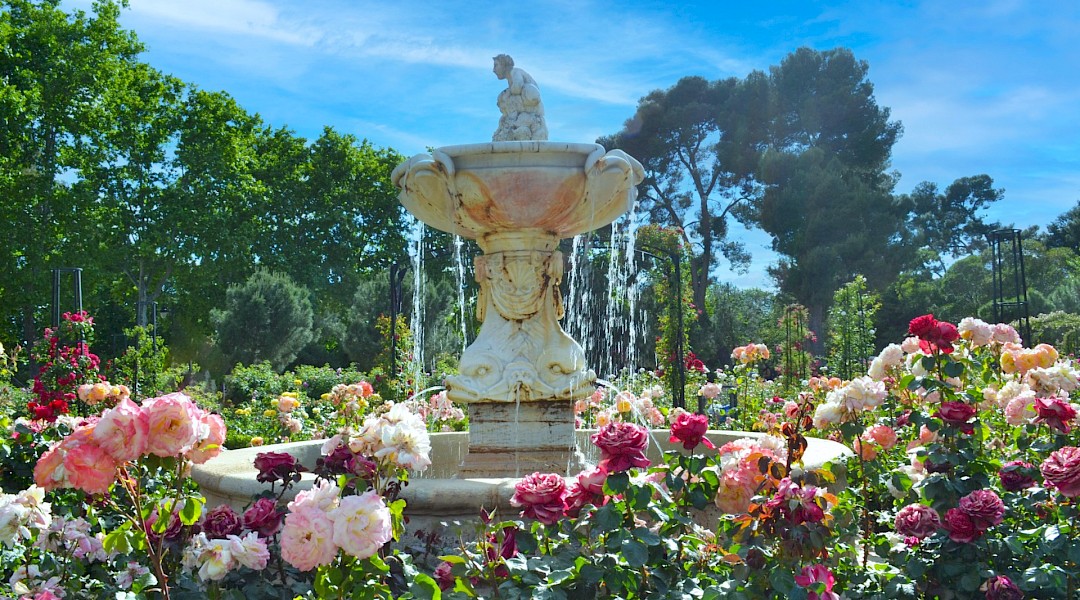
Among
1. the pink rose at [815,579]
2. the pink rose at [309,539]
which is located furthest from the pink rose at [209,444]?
the pink rose at [815,579]

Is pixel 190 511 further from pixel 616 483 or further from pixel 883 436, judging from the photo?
pixel 883 436

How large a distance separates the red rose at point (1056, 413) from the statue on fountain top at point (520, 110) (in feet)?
9.87

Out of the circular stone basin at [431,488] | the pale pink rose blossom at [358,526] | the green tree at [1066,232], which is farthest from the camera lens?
the green tree at [1066,232]

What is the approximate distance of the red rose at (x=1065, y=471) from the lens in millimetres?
2145

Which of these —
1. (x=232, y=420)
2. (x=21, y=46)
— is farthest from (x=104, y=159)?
(x=232, y=420)

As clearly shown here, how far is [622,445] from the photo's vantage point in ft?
6.16

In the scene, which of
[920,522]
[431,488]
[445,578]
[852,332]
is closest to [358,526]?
[445,578]

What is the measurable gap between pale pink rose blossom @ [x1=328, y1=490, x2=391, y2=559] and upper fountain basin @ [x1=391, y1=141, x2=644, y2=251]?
2.72 meters

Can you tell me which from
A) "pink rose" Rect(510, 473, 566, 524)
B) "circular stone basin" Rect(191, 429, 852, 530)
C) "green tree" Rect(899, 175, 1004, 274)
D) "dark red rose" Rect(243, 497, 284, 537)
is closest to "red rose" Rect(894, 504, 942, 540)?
"circular stone basin" Rect(191, 429, 852, 530)

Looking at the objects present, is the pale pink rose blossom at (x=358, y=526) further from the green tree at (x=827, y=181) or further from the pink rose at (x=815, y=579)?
the green tree at (x=827, y=181)

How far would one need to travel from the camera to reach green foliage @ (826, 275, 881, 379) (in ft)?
41.0

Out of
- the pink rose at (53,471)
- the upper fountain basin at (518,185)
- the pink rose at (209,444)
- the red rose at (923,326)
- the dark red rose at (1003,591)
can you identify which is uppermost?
the upper fountain basin at (518,185)

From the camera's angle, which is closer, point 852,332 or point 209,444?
point 209,444

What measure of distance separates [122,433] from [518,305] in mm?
2934
